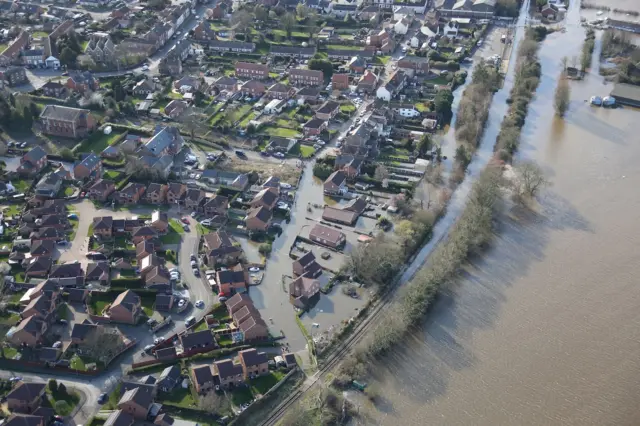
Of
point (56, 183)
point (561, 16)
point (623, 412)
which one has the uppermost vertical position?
point (561, 16)

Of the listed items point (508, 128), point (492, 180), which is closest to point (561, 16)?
point (508, 128)

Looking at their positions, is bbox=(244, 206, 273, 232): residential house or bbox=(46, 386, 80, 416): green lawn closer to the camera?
bbox=(46, 386, 80, 416): green lawn

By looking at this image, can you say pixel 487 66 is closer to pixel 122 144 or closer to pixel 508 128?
pixel 508 128

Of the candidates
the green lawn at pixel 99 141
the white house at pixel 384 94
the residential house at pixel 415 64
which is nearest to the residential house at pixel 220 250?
the green lawn at pixel 99 141

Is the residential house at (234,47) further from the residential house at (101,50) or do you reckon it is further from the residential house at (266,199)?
the residential house at (266,199)

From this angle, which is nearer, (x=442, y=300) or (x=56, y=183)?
(x=442, y=300)

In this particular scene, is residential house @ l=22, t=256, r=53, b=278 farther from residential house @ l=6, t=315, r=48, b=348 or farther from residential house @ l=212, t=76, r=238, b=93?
residential house @ l=212, t=76, r=238, b=93

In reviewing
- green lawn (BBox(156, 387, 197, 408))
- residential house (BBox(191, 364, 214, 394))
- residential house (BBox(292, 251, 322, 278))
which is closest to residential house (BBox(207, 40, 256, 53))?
residential house (BBox(292, 251, 322, 278))
